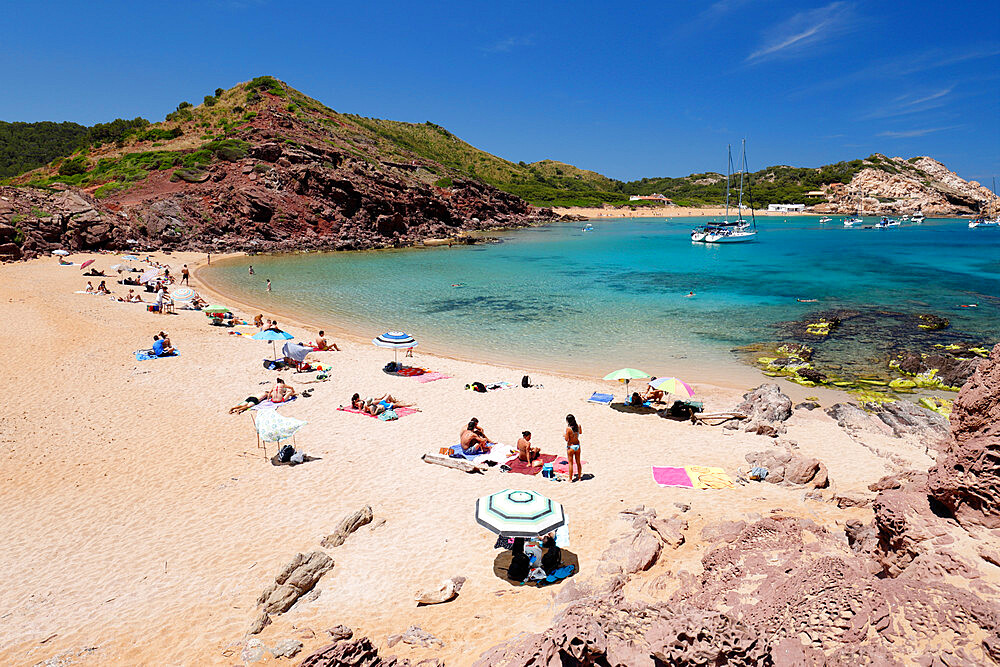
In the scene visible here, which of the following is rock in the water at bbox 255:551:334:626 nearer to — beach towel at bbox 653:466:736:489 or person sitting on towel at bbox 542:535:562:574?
person sitting on towel at bbox 542:535:562:574

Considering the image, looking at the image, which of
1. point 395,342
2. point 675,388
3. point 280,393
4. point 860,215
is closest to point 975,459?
point 675,388

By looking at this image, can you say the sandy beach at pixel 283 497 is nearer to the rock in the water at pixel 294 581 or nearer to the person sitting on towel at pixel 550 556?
the rock in the water at pixel 294 581

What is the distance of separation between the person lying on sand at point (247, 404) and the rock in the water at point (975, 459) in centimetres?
1468

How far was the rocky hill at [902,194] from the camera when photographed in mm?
158500

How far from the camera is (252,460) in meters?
11.2

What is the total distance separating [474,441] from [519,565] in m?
4.54

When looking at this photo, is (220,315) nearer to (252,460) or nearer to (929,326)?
(252,460)

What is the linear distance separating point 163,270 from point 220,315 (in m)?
19.8

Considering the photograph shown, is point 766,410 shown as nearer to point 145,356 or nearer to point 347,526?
point 347,526

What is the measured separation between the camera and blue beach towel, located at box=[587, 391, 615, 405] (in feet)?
50.7

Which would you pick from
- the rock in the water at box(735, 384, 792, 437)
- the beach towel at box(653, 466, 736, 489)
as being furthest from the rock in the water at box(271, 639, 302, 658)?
the rock in the water at box(735, 384, 792, 437)

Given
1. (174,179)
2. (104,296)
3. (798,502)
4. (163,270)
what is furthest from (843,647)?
(174,179)

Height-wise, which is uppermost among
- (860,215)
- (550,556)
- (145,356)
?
(860,215)

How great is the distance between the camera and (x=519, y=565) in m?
7.16
